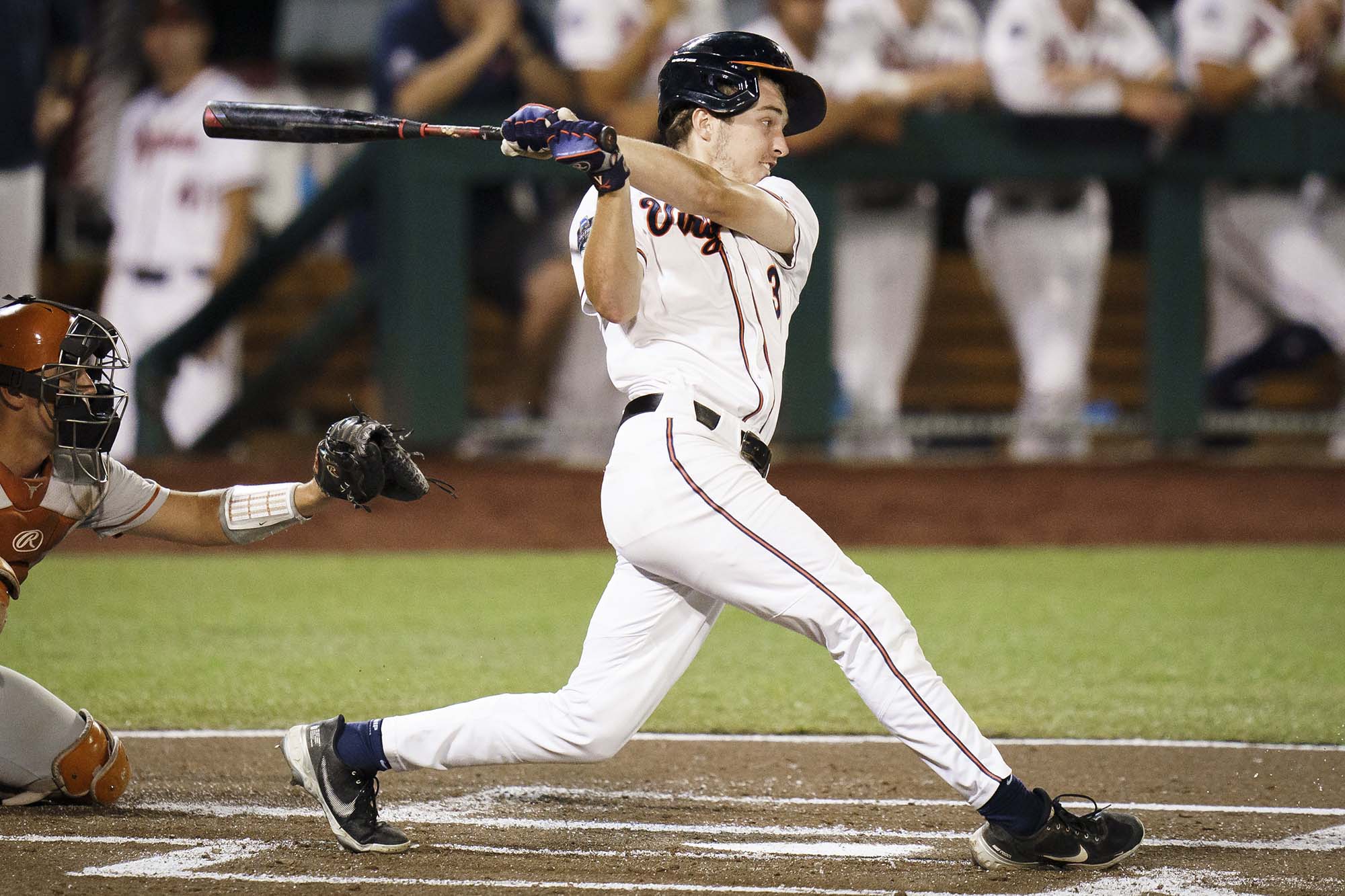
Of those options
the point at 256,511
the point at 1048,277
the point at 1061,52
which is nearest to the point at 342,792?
the point at 256,511

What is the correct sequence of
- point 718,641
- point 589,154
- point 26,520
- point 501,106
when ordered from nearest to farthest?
1. point 589,154
2. point 26,520
3. point 718,641
4. point 501,106

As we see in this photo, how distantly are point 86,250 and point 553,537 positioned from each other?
5.19 meters

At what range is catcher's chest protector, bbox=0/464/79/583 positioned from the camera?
10.3ft

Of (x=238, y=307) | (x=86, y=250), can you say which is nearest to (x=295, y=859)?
(x=238, y=307)

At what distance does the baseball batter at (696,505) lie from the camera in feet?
9.18

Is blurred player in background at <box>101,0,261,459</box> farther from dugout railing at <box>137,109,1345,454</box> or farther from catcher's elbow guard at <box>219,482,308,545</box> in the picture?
catcher's elbow guard at <box>219,482,308,545</box>

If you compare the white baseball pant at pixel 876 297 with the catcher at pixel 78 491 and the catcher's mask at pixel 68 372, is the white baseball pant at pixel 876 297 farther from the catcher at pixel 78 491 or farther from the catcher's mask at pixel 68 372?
the catcher's mask at pixel 68 372

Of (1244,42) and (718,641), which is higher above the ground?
(1244,42)

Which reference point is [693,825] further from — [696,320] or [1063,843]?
[696,320]

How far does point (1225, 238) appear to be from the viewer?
360 inches

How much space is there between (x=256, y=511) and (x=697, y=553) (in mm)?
1047

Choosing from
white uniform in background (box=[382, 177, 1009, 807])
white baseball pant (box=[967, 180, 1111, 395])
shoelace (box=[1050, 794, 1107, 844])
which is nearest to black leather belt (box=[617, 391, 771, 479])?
white uniform in background (box=[382, 177, 1009, 807])

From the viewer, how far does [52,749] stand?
134 inches

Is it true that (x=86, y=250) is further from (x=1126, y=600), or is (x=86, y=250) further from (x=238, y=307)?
(x=1126, y=600)
